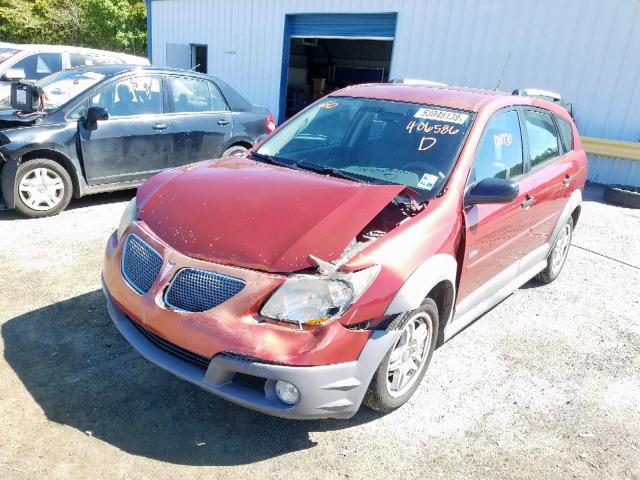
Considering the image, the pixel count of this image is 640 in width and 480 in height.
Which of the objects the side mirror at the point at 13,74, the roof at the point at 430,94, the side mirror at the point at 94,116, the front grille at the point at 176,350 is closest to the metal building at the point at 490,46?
the roof at the point at 430,94

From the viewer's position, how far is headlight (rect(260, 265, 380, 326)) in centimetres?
222

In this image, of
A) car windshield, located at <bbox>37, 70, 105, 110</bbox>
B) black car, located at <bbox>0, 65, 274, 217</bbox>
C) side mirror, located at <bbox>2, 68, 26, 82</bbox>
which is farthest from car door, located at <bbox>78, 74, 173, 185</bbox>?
side mirror, located at <bbox>2, 68, 26, 82</bbox>

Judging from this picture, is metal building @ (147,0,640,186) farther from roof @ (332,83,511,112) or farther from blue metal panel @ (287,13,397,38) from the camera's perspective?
roof @ (332,83,511,112)

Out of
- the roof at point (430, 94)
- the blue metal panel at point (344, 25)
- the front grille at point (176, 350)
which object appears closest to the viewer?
the front grille at point (176, 350)

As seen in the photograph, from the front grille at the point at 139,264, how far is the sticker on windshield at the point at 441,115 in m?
1.96

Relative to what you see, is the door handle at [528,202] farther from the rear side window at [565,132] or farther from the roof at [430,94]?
the rear side window at [565,132]

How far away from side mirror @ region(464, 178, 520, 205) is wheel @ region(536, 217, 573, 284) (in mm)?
1985

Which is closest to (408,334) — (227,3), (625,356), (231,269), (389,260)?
(389,260)

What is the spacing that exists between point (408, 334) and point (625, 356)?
212 centimetres

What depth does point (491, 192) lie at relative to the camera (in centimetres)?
289

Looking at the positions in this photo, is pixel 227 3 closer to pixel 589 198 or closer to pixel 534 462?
pixel 589 198

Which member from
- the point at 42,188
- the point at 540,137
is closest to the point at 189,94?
the point at 42,188

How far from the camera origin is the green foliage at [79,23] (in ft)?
90.3

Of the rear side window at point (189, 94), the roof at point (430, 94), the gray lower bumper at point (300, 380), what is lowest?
the gray lower bumper at point (300, 380)
